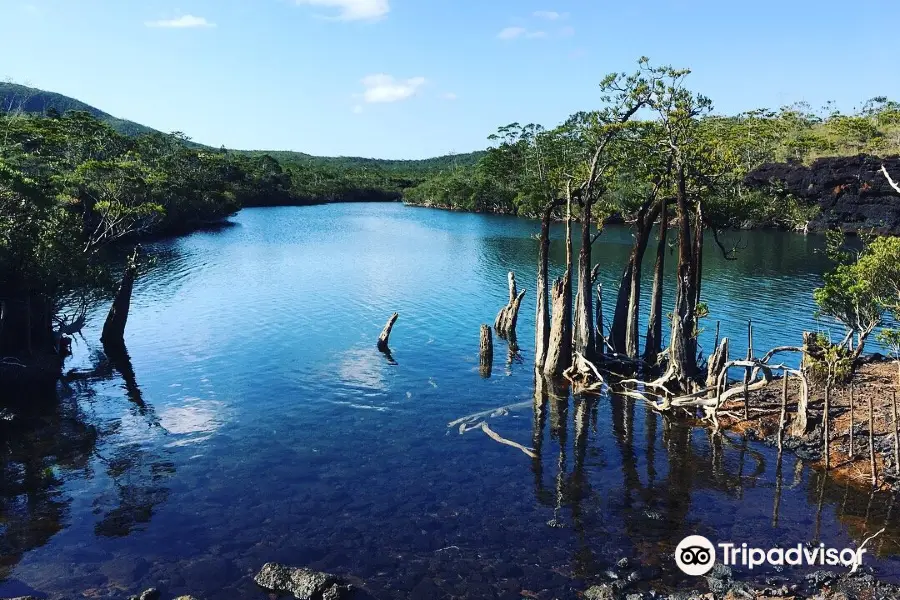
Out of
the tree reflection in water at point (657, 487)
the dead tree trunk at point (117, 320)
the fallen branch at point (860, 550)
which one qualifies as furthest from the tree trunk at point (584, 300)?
the dead tree trunk at point (117, 320)

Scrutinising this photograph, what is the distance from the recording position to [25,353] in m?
33.0

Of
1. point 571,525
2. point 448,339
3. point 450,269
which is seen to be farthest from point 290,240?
point 571,525

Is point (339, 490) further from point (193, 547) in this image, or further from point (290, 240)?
point (290, 240)

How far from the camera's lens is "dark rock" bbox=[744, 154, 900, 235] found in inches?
3930

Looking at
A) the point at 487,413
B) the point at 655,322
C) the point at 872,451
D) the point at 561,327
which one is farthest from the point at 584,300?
the point at 872,451

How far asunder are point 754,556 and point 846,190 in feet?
344

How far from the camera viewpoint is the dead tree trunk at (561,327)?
31828 mm

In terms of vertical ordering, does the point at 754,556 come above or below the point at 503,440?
below

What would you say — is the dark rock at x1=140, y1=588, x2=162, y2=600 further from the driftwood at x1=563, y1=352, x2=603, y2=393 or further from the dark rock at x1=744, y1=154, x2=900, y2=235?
the dark rock at x1=744, y1=154, x2=900, y2=235

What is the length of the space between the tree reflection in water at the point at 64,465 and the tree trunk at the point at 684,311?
21552 millimetres

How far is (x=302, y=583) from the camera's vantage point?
16.6 meters

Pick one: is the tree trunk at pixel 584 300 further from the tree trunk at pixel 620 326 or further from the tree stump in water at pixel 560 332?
the tree trunk at pixel 620 326

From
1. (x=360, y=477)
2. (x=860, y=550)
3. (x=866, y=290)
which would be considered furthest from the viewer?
(x=866, y=290)

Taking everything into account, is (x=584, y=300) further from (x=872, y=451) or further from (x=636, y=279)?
(x=872, y=451)
